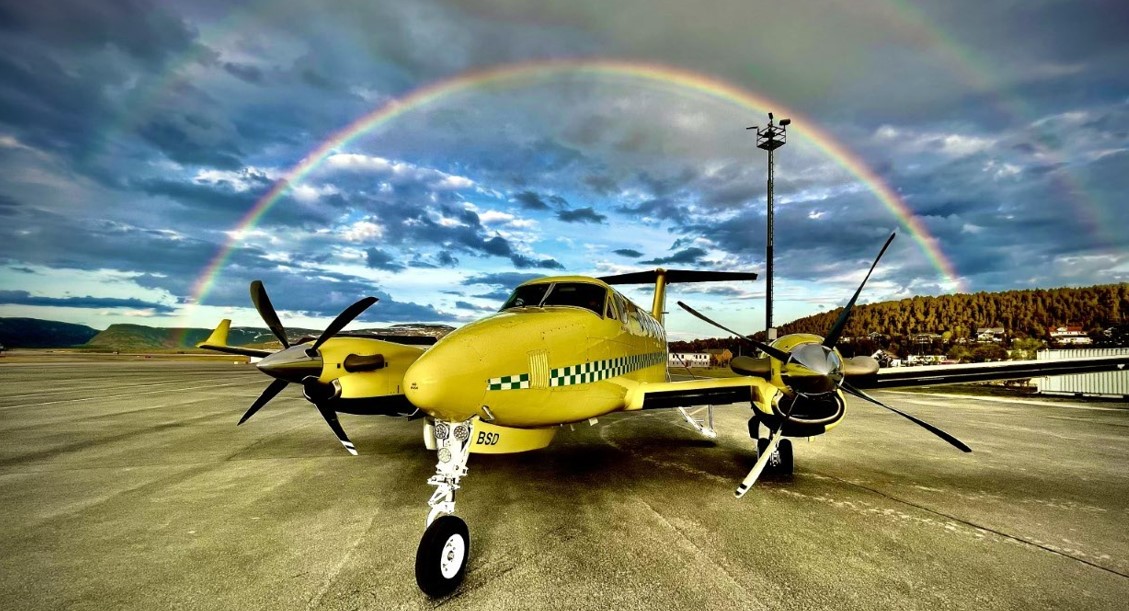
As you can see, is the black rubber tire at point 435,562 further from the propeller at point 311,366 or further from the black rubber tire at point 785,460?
the black rubber tire at point 785,460

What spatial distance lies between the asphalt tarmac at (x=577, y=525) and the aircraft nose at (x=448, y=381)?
4.79 feet

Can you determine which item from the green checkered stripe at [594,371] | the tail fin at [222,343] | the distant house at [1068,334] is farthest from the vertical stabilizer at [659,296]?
the distant house at [1068,334]

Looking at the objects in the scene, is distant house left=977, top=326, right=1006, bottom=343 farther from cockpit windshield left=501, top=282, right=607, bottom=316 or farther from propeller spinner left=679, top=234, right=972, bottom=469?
cockpit windshield left=501, top=282, right=607, bottom=316

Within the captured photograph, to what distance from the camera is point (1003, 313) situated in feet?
239

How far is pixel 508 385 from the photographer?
4.38 meters

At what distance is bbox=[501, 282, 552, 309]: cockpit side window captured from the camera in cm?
629

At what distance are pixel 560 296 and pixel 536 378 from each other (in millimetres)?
1868

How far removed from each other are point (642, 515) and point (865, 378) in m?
3.84

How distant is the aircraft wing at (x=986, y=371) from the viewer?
6496 mm

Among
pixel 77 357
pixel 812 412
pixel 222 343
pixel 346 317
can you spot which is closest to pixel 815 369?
pixel 812 412

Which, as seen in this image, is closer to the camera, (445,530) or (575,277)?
(445,530)

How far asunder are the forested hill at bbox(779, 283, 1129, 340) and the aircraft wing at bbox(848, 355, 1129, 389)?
55.2 metres

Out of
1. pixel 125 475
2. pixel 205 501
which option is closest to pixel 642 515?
pixel 205 501

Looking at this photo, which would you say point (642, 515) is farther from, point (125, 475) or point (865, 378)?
point (125, 475)
